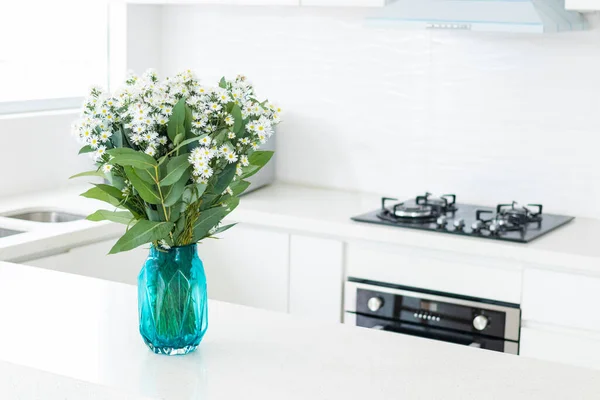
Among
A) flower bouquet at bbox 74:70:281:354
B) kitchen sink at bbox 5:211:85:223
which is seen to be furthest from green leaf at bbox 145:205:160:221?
kitchen sink at bbox 5:211:85:223

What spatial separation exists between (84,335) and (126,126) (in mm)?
439

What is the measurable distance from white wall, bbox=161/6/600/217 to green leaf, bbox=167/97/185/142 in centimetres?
205

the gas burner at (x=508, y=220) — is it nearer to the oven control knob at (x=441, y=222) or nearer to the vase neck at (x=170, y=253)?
the oven control knob at (x=441, y=222)

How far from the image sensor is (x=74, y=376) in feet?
5.17

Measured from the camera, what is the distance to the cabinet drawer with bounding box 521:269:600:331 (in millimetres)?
2750

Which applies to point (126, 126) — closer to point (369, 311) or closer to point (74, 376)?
point (74, 376)

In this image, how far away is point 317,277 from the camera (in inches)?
125

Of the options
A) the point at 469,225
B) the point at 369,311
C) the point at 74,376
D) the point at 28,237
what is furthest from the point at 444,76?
the point at 74,376

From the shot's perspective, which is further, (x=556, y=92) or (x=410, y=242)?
(x=556, y=92)

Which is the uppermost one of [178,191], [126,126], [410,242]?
[126,126]

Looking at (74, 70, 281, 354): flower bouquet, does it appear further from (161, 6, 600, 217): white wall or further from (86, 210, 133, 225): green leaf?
(161, 6, 600, 217): white wall

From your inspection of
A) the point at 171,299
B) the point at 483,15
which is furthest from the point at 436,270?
the point at 171,299

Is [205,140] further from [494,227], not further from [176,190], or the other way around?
[494,227]

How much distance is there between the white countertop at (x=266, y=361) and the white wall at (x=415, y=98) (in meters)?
1.72
